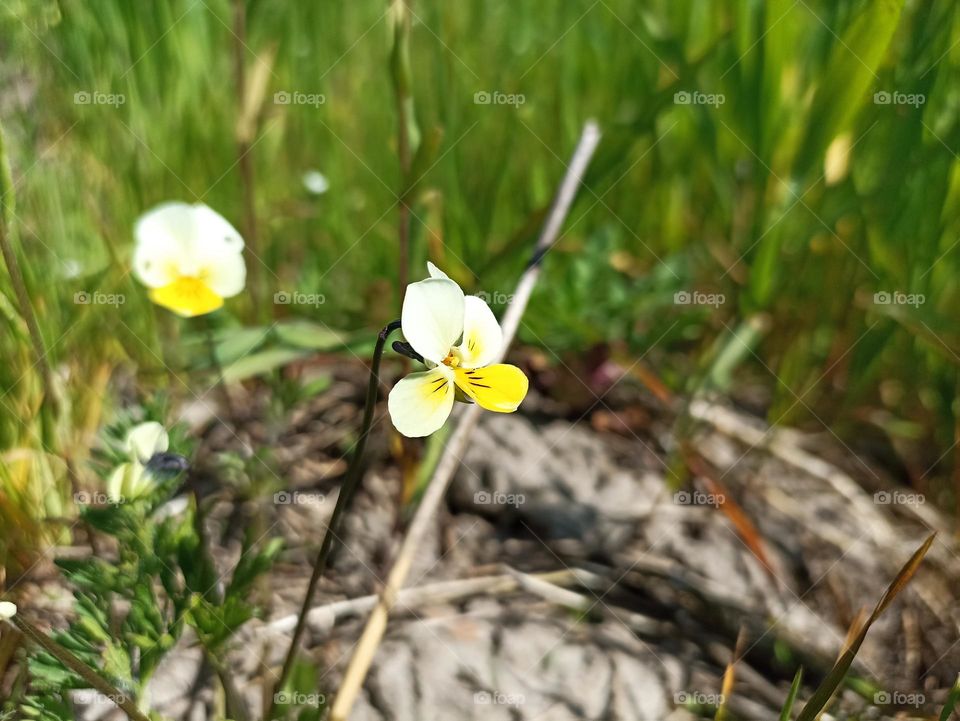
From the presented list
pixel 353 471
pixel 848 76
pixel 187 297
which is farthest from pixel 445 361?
pixel 848 76

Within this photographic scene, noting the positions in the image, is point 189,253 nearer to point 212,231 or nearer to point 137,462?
point 212,231

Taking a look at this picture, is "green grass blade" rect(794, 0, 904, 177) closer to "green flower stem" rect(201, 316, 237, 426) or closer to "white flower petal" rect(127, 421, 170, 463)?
"green flower stem" rect(201, 316, 237, 426)

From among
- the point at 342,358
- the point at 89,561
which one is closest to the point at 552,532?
the point at 342,358

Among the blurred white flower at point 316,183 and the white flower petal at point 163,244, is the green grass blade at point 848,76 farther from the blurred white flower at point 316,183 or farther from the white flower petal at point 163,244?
the white flower petal at point 163,244

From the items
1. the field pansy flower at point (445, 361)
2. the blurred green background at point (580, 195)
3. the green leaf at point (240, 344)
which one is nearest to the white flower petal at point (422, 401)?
the field pansy flower at point (445, 361)

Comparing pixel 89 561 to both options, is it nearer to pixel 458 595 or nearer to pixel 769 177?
pixel 458 595
